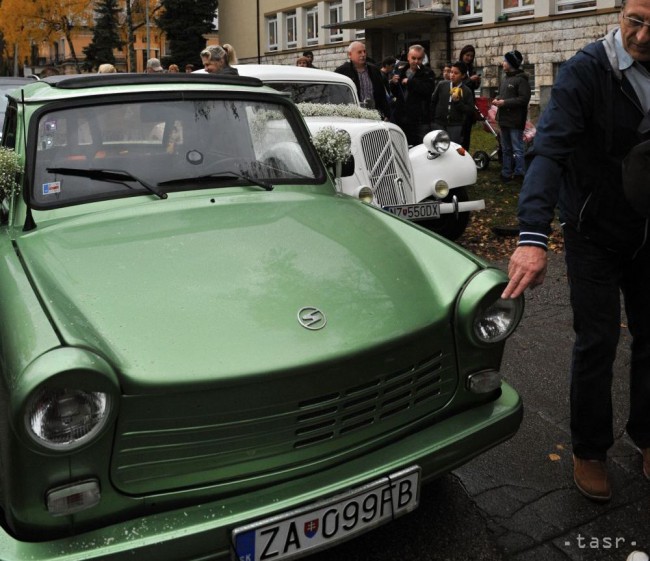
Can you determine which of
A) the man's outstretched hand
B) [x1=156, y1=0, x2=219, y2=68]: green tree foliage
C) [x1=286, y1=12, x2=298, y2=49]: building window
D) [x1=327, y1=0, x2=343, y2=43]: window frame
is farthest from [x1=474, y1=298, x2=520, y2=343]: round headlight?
[x1=156, y1=0, x2=219, y2=68]: green tree foliage

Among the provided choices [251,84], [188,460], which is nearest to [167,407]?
[188,460]

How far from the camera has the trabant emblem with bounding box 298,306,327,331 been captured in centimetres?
238

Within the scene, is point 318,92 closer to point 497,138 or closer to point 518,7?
point 497,138

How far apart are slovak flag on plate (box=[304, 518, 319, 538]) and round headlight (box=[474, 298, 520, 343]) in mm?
930

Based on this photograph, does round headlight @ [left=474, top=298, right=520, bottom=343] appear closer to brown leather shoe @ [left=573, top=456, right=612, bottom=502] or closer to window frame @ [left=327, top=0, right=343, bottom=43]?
brown leather shoe @ [left=573, top=456, right=612, bottom=502]

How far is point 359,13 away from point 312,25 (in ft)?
14.5

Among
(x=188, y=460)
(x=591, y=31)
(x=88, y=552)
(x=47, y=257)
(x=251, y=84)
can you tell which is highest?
(x=591, y=31)

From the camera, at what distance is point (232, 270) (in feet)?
8.62

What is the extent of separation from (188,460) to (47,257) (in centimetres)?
108

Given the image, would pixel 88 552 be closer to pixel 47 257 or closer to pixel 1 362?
pixel 1 362

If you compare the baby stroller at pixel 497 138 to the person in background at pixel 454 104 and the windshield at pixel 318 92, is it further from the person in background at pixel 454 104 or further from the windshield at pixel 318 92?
the windshield at pixel 318 92

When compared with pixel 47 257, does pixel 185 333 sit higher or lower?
lower

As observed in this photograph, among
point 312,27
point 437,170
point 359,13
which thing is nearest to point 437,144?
point 437,170

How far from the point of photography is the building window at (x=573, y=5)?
2139 centimetres
